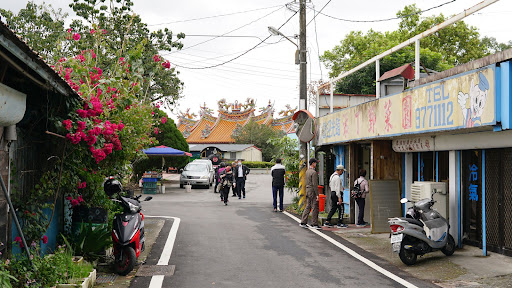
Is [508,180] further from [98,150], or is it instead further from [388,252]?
[98,150]

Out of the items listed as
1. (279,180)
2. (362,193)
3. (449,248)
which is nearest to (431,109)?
(449,248)

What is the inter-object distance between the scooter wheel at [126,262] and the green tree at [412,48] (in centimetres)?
2190

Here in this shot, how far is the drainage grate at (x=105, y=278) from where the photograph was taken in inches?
305

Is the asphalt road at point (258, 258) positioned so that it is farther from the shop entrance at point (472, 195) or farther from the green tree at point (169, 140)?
the green tree at point (169, 140)

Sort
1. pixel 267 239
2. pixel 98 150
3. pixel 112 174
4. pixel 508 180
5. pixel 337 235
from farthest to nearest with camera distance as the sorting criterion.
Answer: pixel 337 235
pixel 267 239
pixel 112 174
pixel 508 180
pixel 98 150

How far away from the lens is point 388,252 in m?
10.5

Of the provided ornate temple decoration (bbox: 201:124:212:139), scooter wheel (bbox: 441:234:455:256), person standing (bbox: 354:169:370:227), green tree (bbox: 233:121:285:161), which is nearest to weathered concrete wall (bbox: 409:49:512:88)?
scooter wheel (bbox: 441:234:455:256)

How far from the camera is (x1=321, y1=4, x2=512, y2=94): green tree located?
29.4 metres

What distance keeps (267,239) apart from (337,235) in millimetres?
2068

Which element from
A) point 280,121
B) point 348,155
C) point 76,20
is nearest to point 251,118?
point 280,121

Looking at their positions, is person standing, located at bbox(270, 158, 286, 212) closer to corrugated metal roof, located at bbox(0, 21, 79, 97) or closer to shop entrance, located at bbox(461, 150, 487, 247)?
shop entrance, located at bbox(461, 150, 487, 247)

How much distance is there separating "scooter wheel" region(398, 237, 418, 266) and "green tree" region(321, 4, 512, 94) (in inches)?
781

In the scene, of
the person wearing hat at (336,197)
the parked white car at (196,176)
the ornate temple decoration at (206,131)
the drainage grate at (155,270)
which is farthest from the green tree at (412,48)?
the ornate temple decoration at (206,131)

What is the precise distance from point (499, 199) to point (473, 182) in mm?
871
